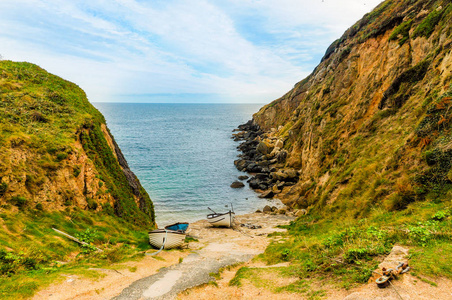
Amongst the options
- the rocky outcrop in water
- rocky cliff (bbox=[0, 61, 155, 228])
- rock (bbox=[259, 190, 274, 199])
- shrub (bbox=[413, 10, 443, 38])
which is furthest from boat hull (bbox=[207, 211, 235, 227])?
shrub (bbox=[413, 10, 443, 38])

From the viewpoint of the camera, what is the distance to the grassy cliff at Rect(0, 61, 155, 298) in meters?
9.91

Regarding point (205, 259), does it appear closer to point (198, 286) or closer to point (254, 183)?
point (198, 286)

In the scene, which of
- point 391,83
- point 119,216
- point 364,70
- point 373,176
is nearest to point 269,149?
point 364,70

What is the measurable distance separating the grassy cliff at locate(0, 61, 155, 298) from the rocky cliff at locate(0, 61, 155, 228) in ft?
0.16

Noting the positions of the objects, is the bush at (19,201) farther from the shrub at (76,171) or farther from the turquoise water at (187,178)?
the turquoise water at (187,178)

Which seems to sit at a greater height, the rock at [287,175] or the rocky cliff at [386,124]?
the rocky cliff at [386,124]

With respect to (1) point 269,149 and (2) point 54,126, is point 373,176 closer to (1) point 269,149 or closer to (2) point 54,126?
(2) point 54,126

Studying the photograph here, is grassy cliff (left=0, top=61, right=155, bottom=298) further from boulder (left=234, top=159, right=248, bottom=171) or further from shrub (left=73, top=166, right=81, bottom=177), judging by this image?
boulder (left=234, top=159, right=248, bottom=171)

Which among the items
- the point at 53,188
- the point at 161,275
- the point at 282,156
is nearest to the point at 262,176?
the point at 282,156

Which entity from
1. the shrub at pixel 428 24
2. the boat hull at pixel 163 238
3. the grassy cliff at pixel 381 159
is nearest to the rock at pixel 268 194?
the grassy cliff at pixel 381 159

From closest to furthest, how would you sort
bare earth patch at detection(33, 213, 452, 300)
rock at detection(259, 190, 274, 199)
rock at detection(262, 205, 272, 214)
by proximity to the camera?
1. bare earth patch at detection(33, 213, 452, 300)
2. rock at detection(262, 205, 272, 214)
3. rock at detection(259, 190, 274, 199)

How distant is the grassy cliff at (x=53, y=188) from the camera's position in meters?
9.91

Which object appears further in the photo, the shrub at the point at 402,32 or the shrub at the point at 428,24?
the shrub at the point at 402,32

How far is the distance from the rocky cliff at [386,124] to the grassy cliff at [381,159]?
0.26ft
